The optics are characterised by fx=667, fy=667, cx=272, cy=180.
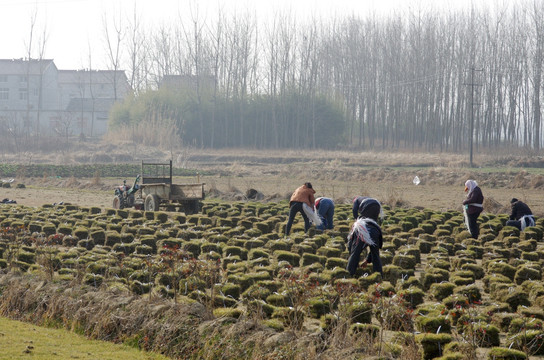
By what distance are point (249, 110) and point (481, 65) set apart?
24.2m

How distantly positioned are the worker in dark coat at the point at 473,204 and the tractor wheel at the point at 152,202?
9608 millimetres

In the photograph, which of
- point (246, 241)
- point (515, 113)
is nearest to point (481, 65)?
point (515, 113)

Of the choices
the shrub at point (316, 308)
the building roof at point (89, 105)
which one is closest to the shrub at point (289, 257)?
the shrub at point (316, 308)

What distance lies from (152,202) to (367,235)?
11266mm

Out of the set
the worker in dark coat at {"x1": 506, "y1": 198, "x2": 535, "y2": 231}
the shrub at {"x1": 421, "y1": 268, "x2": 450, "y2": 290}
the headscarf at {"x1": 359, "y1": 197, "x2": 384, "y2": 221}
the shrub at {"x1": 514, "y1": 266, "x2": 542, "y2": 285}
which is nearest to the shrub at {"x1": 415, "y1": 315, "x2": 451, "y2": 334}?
the shrub at {"x1": 421, "y1": 268, "x2": 450, "y2": 290}

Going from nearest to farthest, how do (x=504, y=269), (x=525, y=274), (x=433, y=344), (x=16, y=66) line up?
(x=433, y=344)
(x=525, y=274)
(x=504, y=269)
(x=16, y=66)

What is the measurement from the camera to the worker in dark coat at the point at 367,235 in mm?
11273

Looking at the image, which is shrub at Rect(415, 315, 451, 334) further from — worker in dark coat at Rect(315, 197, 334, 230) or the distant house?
the distant house

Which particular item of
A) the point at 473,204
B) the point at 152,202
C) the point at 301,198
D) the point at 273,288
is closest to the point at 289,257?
the point at 301,198

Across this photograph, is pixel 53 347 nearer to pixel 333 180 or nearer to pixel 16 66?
pixel 333 180

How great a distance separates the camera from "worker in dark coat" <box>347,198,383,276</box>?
11.3m

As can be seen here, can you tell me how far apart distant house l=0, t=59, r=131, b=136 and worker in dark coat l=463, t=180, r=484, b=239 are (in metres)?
64.9

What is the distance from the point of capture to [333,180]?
40125 millimetres

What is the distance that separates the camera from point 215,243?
597 inches
